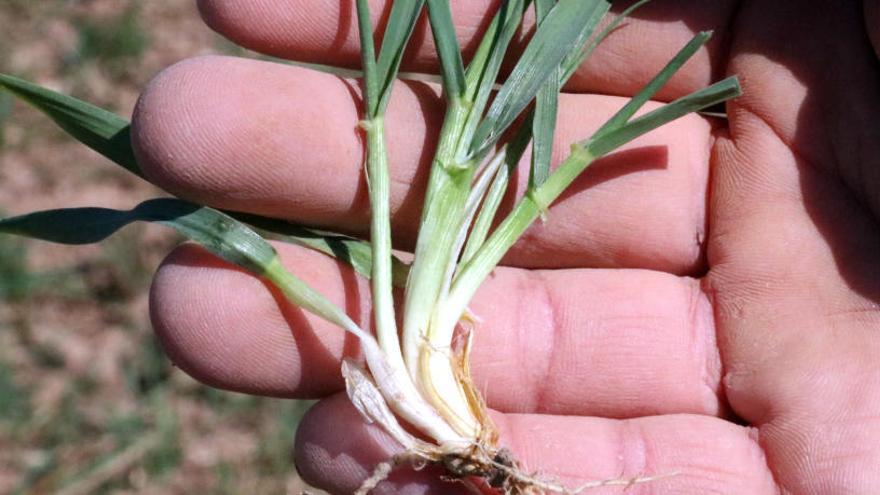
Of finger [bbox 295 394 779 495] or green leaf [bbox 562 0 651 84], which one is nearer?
finger [bbox 295 394 779 495]


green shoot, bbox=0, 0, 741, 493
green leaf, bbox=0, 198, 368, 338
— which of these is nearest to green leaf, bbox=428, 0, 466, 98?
green shoot, bbox=0, 0, 741, 493

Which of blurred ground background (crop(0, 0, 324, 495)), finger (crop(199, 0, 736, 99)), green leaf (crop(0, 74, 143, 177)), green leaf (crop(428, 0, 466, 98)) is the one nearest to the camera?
green leaf (crop(0, 74, 143, 177))

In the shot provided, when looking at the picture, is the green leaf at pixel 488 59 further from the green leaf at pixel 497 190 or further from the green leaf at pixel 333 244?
the green leaf at pixel 333 244

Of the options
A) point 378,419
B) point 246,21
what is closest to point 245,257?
point 378,419

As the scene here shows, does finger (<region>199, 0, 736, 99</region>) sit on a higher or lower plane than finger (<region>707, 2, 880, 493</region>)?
higher

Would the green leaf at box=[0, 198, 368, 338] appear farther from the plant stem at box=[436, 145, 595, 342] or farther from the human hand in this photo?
the plant stem at box=[436, 145, 595, 342]

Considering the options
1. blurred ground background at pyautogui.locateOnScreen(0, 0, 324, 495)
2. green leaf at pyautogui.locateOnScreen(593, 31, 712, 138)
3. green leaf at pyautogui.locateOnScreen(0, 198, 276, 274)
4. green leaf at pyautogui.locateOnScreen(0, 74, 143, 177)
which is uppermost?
green leaf at pyautogui.locateOnScreen(593, 31, 712, 138)

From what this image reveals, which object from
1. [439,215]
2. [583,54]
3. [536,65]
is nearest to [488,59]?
[536,65]
